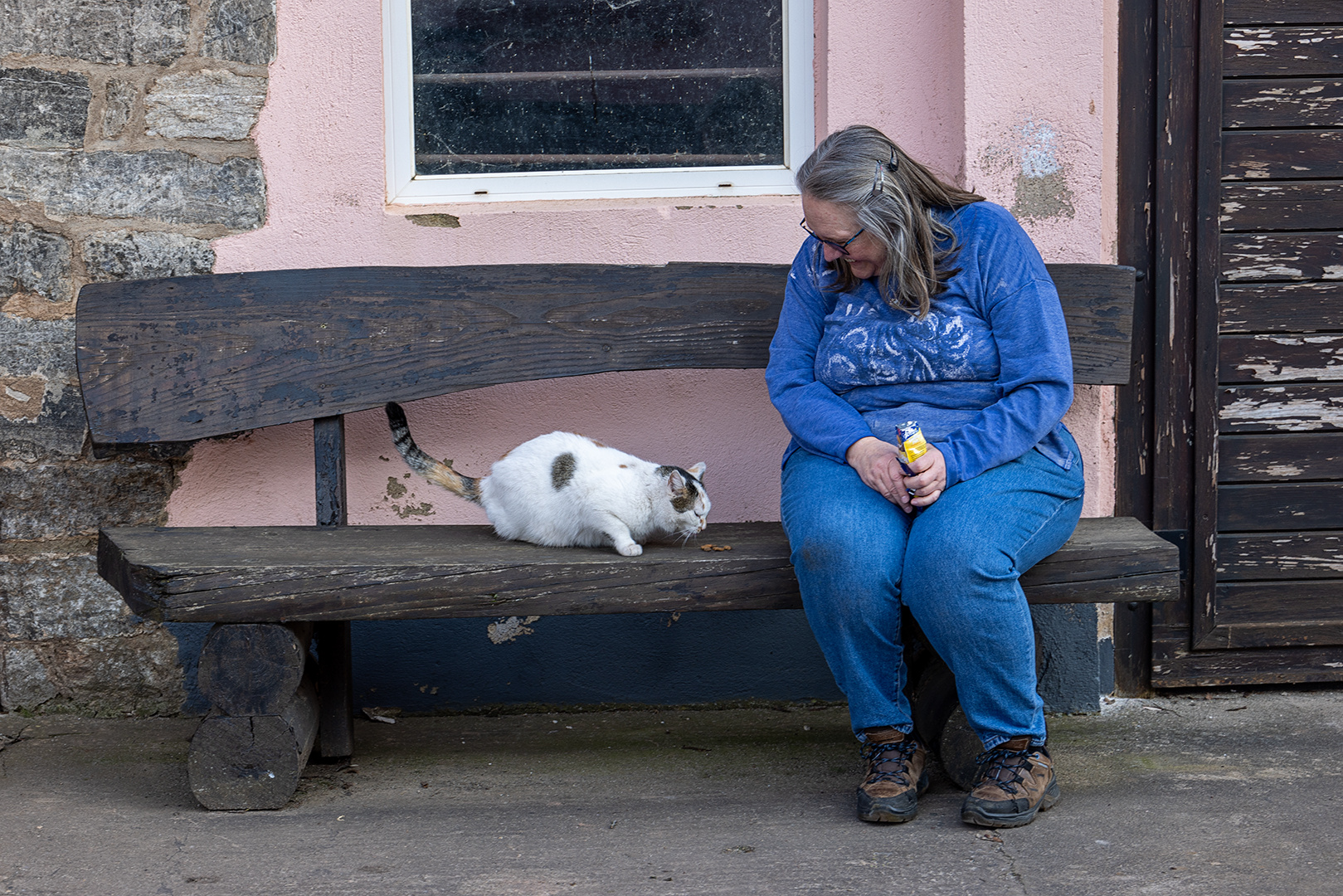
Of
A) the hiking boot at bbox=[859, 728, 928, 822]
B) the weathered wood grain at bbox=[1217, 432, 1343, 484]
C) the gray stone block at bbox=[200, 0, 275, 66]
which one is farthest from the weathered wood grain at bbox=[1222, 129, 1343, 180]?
the gray stone block at bbox=[200, 0, 275, 66]

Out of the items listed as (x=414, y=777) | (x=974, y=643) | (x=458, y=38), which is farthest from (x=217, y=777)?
(x=458, y=38)

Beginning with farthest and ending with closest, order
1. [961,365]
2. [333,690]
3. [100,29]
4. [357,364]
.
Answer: [100,29], [357,364], [333,690], [961,365]

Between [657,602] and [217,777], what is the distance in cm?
105

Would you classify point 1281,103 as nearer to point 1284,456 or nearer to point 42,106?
point 1284,456

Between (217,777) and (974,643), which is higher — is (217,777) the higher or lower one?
the lower one

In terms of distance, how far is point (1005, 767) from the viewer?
7.85ft

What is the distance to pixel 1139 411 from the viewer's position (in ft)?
10.6

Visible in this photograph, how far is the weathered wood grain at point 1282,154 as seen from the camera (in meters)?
3.13

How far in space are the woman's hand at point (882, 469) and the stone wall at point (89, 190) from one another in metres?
1.77

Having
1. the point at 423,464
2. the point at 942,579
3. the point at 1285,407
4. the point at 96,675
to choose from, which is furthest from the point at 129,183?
the point at 1285,407

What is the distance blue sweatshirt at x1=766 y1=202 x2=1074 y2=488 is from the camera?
2406 millimetres

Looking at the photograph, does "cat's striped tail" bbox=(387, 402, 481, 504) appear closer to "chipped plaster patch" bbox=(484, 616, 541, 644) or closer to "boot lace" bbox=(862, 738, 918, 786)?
"chipped plaster patch" bbox=(484, 616, 541, 644)

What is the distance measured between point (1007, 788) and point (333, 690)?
5.25 feet

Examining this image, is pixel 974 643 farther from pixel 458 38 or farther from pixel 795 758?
pixel 458 38
